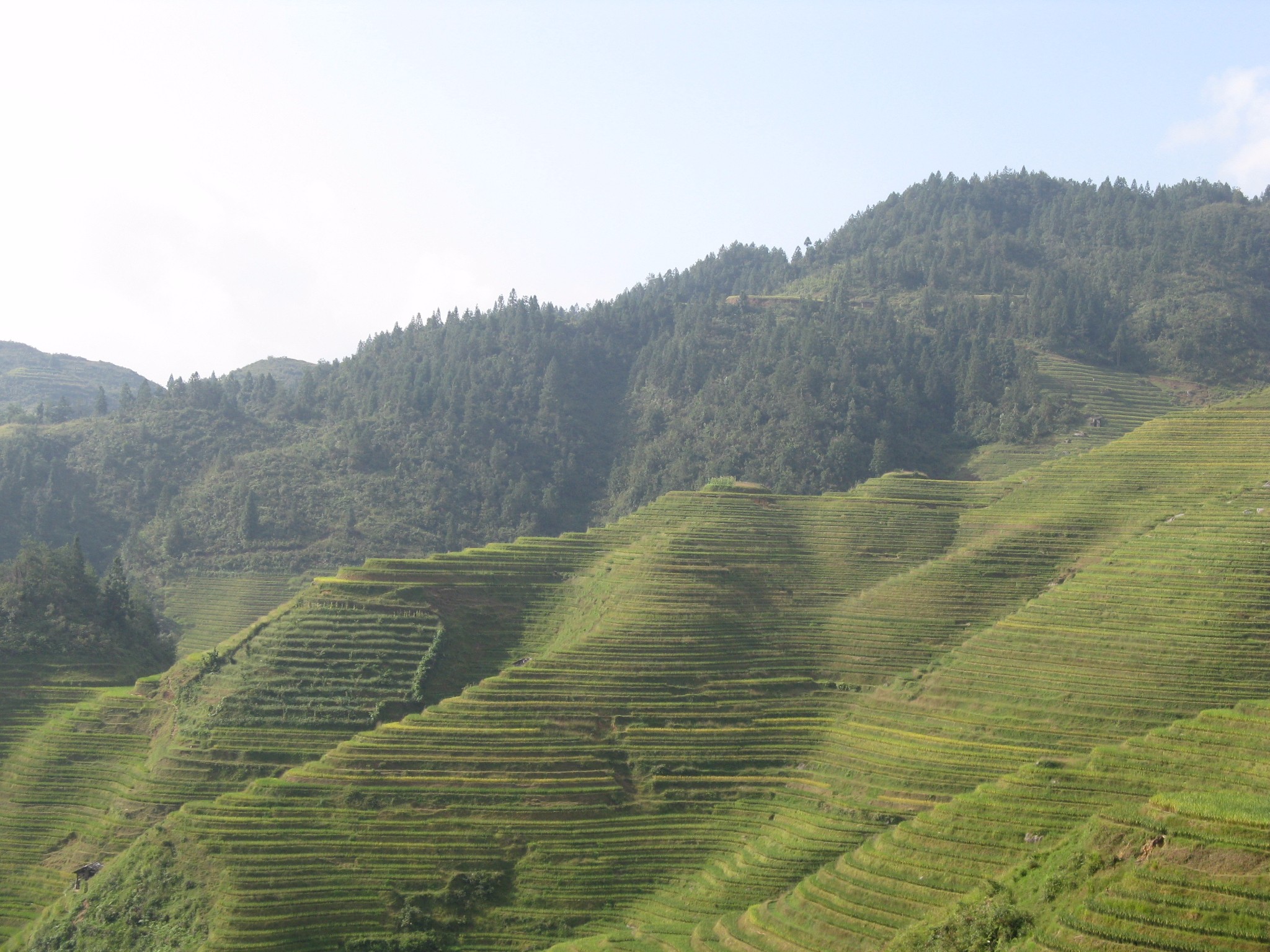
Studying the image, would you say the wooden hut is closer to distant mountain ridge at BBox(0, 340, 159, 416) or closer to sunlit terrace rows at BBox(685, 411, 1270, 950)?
sunlit terrace rows at BBox(685, 411, 1270, 950)

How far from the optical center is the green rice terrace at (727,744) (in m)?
26.3

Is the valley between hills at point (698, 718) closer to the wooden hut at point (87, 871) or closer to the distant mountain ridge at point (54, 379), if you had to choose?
the wooden hut at point (87, 871)

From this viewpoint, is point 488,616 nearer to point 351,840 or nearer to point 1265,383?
point 351,840

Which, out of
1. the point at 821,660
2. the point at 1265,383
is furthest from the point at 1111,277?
the point at 821,660

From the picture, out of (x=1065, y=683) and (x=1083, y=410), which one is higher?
(x=1083, y=410)

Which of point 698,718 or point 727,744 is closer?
point 727,744

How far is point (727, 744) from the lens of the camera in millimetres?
37375

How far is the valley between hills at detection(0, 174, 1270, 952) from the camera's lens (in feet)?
87.8

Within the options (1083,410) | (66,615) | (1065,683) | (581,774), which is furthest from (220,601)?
(1083,410)

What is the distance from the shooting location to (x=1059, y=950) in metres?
19.3

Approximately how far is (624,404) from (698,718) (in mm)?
69785

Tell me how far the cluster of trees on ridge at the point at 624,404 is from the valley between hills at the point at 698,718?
149cm

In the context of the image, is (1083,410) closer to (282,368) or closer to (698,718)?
(698,718)

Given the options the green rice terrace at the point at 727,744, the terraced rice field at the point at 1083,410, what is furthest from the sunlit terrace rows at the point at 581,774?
the terraced rice field at the point at 1083,410
